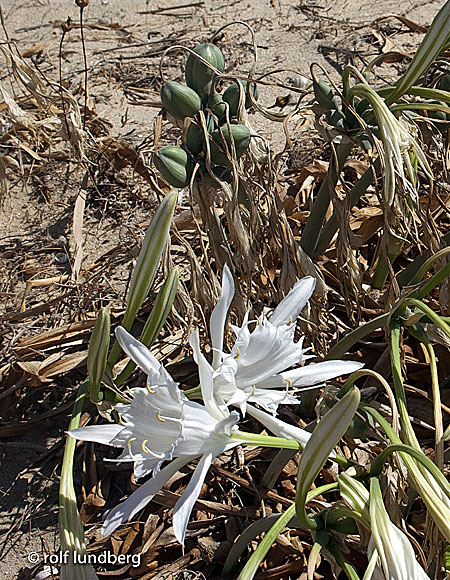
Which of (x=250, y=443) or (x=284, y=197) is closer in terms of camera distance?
(x=250, y=443)

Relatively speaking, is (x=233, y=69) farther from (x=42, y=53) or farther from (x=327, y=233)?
(x=327, y=233)

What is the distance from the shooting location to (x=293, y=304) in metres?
0.95

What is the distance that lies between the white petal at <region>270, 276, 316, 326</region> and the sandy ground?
112cm

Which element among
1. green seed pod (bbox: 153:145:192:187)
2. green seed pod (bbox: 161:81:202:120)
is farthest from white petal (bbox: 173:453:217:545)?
green seed pod (bbox: 161:81:202:120)

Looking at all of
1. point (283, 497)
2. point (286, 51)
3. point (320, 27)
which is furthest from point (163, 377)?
point (320, 27)

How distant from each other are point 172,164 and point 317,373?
0.49 metres

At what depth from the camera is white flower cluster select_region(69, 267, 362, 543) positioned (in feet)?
2.64

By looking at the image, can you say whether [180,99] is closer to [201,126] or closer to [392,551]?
[201,126]

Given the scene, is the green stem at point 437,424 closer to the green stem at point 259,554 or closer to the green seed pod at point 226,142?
the green stem at point 259,554

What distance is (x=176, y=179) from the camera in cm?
121

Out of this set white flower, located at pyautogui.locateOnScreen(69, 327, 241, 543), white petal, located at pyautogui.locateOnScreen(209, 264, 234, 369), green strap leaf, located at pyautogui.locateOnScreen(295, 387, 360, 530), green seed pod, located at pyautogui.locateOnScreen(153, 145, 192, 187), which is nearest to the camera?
green strap leaf, located at pyautogui.locateOnScreen(295, 387, 360, 530)

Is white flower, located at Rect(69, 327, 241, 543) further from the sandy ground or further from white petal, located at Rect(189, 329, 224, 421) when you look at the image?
the sandy ground

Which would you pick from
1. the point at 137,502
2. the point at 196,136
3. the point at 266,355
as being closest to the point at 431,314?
the point at 266,355

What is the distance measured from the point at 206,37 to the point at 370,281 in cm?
148
